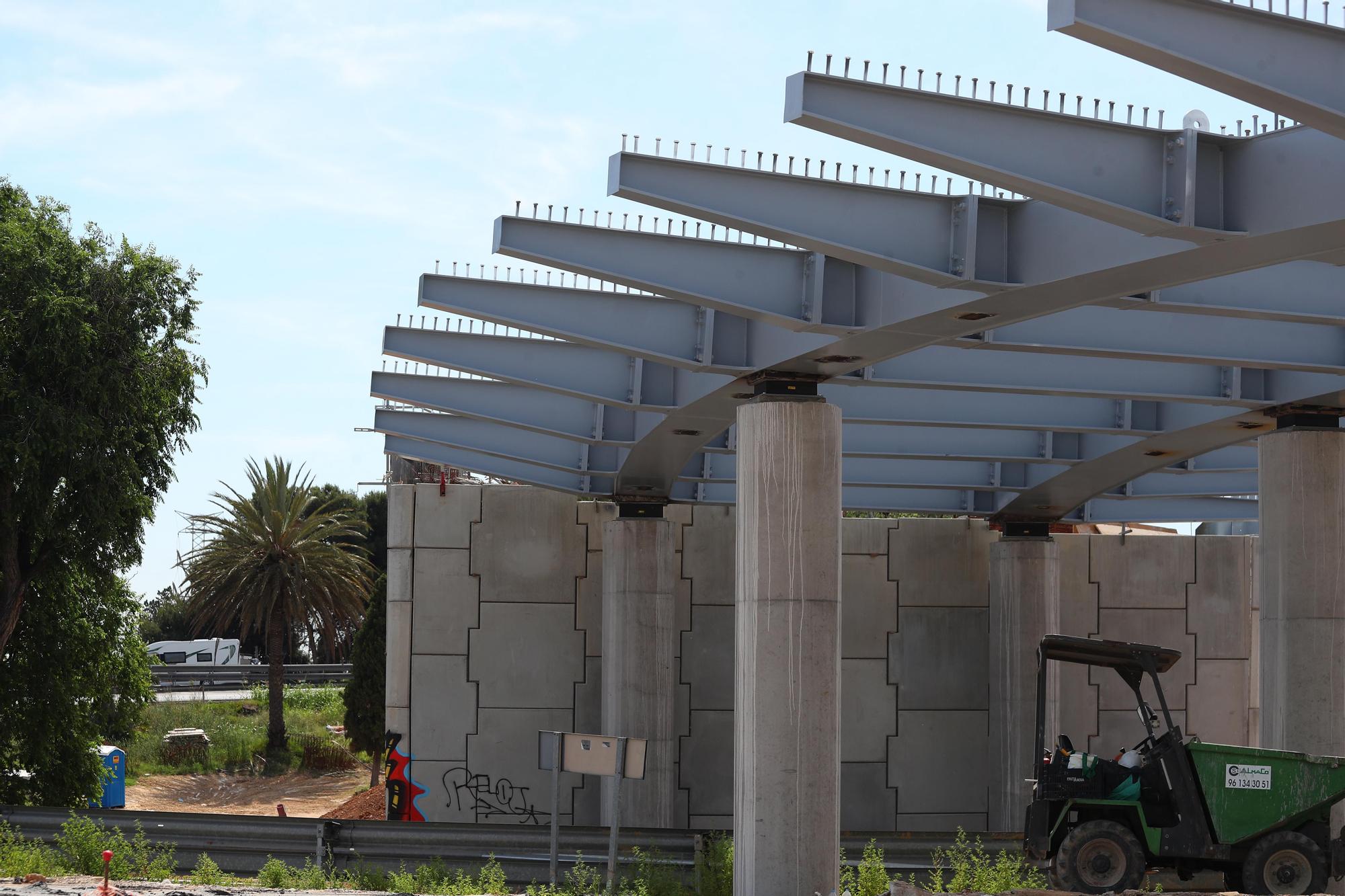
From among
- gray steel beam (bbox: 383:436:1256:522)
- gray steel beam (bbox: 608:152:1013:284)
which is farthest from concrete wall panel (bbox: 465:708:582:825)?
gray steel beam (bbox: 608:152:1013:284)

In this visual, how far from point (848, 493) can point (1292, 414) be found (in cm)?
827

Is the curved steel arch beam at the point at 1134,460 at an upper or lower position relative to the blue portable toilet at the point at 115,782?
upper

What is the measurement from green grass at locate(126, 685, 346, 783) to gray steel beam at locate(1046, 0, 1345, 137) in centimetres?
2846

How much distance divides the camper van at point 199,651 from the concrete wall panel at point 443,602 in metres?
42.5

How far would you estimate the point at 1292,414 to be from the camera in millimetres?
15961

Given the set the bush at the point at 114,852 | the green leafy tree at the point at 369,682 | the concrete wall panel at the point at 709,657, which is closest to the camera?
the bush at the point at 114,852

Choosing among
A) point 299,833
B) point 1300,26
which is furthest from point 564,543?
point 1300,26

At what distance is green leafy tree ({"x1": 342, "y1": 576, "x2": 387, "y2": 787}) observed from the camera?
105 ft

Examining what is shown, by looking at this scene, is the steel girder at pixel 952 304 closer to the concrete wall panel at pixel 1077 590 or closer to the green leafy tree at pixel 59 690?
the concrete wall panel at pixel 1077 590

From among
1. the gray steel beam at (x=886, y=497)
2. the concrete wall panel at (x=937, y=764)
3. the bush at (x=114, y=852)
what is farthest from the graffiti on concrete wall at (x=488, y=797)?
the bush at (x=114, y=852)

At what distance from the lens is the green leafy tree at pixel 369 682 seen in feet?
105

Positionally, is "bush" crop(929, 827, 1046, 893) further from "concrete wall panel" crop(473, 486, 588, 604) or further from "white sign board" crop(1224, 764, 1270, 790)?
"concrete wall panel" crop(473, 486, 588, 604)

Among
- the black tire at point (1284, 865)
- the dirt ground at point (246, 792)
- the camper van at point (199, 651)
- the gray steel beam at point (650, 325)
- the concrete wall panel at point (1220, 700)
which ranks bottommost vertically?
the dirt ground at point (246, 792)

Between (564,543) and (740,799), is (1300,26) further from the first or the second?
(564,543)
